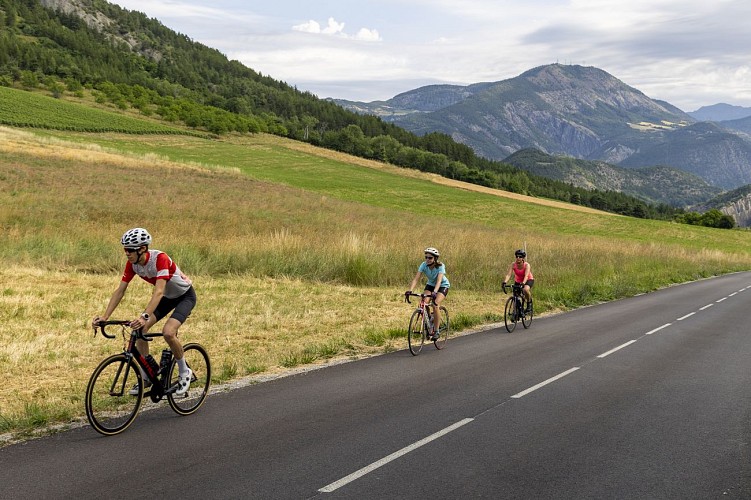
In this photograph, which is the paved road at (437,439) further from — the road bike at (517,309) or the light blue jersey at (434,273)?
the road bike at (517,309)

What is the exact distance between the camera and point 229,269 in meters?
20.9

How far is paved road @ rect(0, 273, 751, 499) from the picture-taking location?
5363mm

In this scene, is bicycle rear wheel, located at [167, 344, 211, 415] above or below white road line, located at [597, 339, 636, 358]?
above

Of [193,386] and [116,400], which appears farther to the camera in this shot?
[193,386]

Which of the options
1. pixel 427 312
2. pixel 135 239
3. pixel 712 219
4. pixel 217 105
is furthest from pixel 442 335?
pixel 217 105

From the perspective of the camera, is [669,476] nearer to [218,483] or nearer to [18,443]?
[218,483]

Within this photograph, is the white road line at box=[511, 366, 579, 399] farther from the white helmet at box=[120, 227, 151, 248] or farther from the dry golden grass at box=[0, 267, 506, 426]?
the white helmet at box=[120, 227, 151, 248]

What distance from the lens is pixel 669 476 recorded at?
572 centimetres

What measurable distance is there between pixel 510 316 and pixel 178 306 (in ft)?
→ 32.8

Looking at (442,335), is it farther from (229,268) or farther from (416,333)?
(229,268)

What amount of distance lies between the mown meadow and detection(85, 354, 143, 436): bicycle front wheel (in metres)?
0.37

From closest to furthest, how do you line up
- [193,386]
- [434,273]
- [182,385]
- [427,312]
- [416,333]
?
1. [182,385]
2. [193,386]
3. [416,333]
4. [427,312]
5. [434,273]

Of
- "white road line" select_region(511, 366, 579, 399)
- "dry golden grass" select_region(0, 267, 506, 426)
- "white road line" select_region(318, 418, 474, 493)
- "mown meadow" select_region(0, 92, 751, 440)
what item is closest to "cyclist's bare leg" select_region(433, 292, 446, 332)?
"mown meadow" select_region(0, 92, 751, 440)

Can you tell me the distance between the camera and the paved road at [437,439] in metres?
5.36
